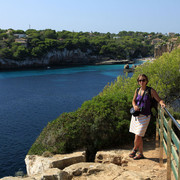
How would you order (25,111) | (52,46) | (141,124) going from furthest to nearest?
(52,46), (25,111), (141,124)

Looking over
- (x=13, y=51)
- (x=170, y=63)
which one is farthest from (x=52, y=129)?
(x=13, y=51)

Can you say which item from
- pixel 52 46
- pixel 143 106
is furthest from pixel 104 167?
pixel 52 46

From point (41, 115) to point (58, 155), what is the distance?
21.9 m

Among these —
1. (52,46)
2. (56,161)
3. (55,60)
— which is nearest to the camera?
(56,161)

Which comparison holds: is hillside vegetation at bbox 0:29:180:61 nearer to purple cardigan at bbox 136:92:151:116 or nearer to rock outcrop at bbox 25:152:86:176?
rock outcrop at bbox 25:152:86:176

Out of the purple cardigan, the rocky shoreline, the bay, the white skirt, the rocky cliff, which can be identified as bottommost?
the bay

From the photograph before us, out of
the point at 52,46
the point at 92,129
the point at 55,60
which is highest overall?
the point at 52,46

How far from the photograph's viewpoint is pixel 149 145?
7699mm

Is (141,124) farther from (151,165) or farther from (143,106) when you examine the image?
(151,165)

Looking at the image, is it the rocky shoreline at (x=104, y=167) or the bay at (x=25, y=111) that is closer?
the rocky shoreline at (x=104, y=167)

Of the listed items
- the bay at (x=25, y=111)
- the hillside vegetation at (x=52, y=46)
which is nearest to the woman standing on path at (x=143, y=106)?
the bay at (x=25, y=111)

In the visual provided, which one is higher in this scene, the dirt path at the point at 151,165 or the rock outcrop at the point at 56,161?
the dirt path at the point at 151,165

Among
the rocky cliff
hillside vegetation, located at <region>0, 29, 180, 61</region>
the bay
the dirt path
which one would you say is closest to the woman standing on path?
the dirt path

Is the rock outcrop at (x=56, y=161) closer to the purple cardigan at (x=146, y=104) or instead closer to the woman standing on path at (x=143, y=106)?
the woman standing on path at (x=143, y=106)
